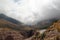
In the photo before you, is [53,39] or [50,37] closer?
[53,39]

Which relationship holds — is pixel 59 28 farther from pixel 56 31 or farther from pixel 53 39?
pixel 53 39

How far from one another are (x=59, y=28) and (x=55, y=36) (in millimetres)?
9892

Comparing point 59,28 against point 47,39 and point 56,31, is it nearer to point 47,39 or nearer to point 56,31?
point 56,31

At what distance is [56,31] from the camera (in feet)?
225

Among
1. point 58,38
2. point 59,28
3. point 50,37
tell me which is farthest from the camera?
point 59,28

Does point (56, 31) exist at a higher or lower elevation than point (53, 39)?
higher

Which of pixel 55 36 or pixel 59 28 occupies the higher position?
pixel 59 28

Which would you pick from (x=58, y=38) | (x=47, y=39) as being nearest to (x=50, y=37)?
(x=47, y=39)

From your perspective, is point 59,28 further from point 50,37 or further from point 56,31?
point 50,37

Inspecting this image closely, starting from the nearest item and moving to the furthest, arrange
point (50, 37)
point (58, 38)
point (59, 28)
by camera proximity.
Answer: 1. point (58, 38)
2. point (50, 37)
3. point (59, 28)

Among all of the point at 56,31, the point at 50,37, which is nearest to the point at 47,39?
the point at 50,37

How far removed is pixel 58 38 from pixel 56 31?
8602 mm

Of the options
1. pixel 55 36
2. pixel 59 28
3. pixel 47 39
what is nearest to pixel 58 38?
pixel 55 36

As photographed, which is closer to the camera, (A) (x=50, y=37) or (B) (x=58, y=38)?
(B) (x=58, y=38)
